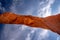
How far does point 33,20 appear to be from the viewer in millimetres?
2186

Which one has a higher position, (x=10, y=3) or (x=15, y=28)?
(x=10, y=3)

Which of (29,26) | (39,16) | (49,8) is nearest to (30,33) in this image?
(29,26)

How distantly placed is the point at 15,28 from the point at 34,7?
36cm

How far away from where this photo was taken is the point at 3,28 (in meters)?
2.24

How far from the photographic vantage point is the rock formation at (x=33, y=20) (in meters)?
2.12

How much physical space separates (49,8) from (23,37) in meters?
0.48

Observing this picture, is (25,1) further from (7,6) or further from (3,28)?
(3,28)

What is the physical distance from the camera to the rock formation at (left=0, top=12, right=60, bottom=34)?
2119mm

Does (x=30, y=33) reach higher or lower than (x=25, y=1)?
lower

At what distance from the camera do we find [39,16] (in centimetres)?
219

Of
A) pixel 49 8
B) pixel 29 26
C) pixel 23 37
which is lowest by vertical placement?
pixel 23 37

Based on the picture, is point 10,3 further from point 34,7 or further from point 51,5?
point 51,5

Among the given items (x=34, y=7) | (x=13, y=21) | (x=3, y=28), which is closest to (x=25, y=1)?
(x=34, y=7)

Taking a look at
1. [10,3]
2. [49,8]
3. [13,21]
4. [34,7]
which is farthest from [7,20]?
[49,8]
